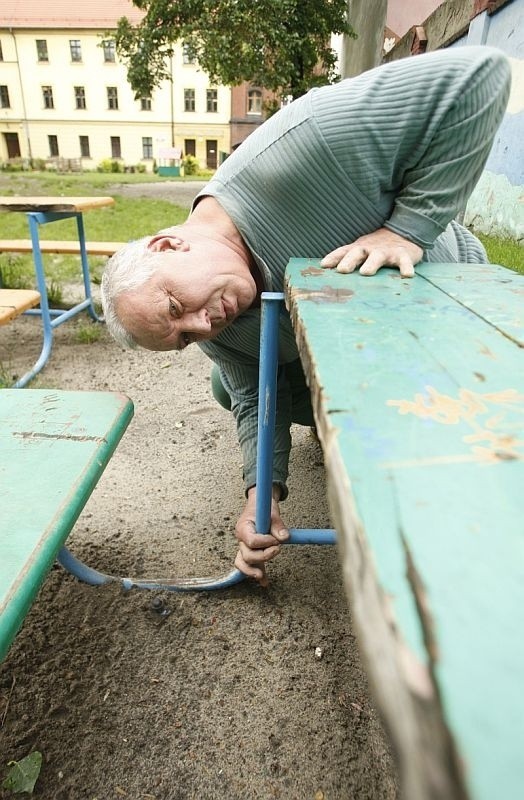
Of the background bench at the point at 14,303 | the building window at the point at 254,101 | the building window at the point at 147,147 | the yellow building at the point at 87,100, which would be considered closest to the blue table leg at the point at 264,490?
the background bench at the point at 14,303

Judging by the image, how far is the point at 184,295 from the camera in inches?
50.9

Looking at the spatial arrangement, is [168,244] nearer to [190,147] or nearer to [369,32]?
[369,32]

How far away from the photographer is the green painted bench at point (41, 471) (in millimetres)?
847

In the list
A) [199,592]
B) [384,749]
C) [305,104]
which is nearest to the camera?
[384,749]

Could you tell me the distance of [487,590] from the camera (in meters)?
0.31

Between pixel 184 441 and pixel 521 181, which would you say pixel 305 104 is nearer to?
pixel 184 441

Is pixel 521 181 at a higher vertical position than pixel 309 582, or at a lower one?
higher

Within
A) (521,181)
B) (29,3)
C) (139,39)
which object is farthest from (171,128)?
(521,181)

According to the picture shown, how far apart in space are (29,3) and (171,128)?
37.8 feet

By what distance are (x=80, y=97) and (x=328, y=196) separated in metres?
41.8

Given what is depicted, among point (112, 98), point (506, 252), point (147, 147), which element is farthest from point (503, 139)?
point (112, 98)

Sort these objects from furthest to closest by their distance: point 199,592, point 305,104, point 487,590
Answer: point 199,592 → point 305,104 → point 487,590

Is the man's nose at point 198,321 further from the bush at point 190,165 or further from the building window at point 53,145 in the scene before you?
the building window at point 53,145

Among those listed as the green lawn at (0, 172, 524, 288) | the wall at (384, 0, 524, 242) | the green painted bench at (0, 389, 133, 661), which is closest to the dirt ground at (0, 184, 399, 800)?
the green painted bench at (0, 389, 133, 661)
